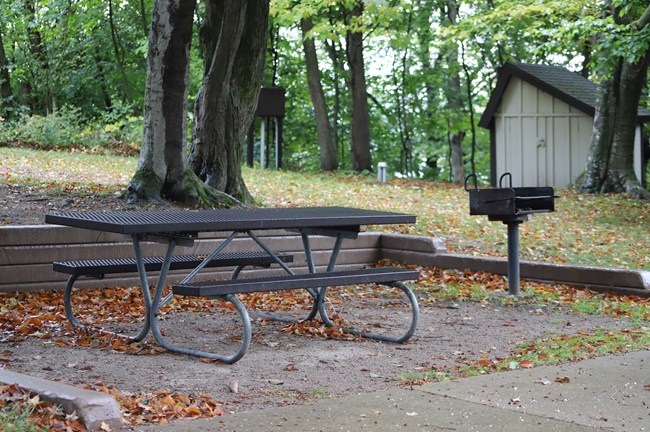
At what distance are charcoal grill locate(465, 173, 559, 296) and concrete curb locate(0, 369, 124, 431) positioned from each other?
5.50 meters

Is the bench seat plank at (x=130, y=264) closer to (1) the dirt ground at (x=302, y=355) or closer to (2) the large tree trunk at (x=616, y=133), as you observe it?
(1) the dirt ground at (x=302, y=355)

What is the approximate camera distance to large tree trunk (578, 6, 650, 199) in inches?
896

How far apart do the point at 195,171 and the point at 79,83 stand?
2120cm

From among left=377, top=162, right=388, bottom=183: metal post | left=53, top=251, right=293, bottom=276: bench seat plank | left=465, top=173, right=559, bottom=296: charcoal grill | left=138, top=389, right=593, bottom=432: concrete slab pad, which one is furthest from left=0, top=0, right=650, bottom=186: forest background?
left=138, top=389, right=593, bottom=432: concrete slab pad

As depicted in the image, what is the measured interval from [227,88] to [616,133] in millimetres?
12656

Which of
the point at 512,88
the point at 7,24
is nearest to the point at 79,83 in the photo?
the point at 7,24

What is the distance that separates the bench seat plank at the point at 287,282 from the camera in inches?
266

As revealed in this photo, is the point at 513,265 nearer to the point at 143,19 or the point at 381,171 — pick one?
the point at 381,171

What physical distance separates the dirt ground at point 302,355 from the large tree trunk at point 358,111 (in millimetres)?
19147

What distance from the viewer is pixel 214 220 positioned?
285 inches

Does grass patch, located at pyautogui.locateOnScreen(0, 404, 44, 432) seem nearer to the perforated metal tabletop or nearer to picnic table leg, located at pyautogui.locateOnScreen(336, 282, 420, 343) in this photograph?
the perforated metal tabletop

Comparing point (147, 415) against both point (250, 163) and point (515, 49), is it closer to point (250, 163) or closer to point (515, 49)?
point (250, 163)

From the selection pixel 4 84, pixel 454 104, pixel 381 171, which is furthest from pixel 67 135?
pixel 454 104

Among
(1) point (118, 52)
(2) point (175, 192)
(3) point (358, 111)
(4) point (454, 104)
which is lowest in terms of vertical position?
(2) point (175, 192)
